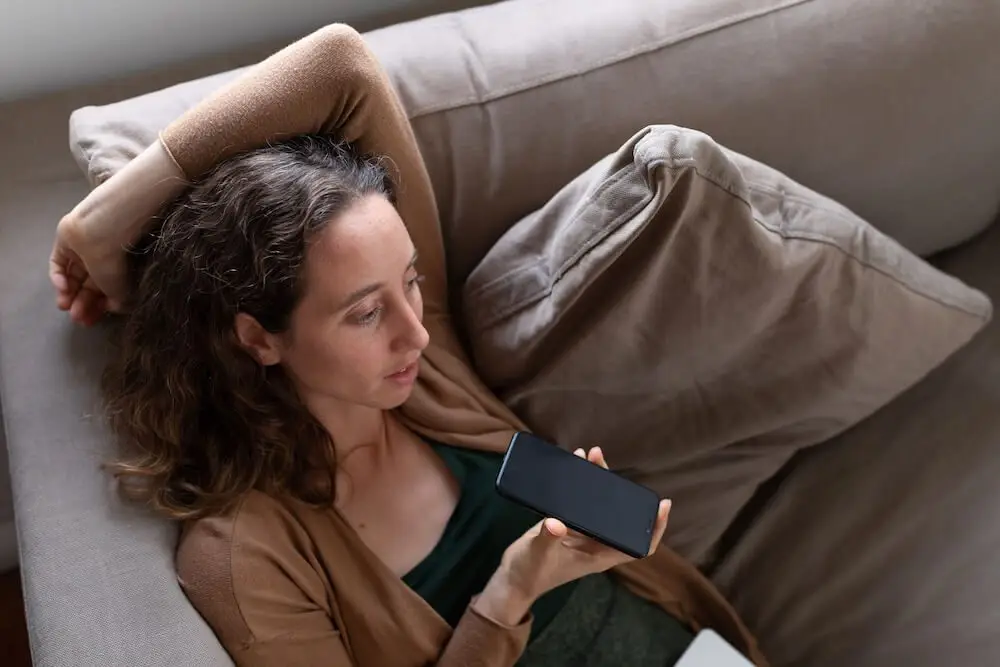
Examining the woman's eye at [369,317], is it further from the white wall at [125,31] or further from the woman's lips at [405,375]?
the white wall at [125,31]

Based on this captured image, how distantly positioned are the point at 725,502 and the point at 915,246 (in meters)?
0.48

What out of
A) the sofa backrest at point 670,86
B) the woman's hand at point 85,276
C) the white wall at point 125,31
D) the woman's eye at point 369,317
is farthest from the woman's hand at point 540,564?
the white wall at point 125,31

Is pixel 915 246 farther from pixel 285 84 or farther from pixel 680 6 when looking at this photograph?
pixel 285 84

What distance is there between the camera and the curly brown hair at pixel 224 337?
2.78 ft

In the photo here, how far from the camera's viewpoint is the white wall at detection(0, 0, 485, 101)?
1.13 metres

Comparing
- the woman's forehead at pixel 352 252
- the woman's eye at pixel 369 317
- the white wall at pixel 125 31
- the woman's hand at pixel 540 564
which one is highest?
the white wall at pixel 125 31

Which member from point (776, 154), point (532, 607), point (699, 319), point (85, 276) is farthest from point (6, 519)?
point (776, 154)

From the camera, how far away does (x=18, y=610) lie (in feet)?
4.81

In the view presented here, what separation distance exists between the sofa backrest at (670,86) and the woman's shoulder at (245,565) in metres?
0.40

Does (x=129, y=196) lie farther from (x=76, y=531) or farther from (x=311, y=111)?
(x=76, y=531)

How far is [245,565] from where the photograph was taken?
89 cm

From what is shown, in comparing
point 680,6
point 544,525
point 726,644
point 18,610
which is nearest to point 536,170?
point 680,6

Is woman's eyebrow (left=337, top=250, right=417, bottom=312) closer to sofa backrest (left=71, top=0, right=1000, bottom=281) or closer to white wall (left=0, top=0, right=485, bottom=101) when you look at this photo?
sofa backrest (left=71, top=0, right=1000, bottom=281)

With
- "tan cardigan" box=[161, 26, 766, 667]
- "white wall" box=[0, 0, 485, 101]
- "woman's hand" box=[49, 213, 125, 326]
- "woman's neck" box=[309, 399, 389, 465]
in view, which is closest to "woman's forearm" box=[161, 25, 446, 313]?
"tan cardigan" box=[161, 26, 766, 667]
